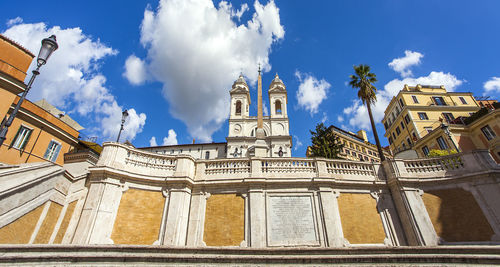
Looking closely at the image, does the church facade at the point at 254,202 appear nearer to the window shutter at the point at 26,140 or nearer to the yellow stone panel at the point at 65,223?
the yellow stone panel at the point at 65,223

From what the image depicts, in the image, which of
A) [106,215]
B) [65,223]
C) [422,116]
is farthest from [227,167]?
[422,116]

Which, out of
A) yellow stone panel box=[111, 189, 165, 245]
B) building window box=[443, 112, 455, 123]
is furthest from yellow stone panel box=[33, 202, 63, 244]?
building window box=[443, 112, 455, 123]

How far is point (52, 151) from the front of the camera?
21.5 m

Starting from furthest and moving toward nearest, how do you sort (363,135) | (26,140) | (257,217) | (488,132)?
(363,135) < (488,132) < (26,140) < (257,217)

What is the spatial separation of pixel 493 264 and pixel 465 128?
119 feet

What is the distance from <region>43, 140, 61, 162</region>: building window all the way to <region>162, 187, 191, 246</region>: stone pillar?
19172mm

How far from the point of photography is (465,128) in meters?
30.8

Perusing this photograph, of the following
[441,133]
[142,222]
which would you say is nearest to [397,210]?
[142,222]

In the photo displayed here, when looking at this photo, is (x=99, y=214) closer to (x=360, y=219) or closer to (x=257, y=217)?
(x=257, y=217)

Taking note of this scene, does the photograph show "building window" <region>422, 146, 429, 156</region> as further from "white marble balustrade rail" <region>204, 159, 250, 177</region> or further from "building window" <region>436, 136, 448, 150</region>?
"white marble balustrade rail" <region>204, 159, 250, 177</region>

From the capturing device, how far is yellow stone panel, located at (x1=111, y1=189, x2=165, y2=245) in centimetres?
902

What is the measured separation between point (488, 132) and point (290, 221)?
35165 millimetres

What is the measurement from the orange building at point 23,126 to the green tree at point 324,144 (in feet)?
101

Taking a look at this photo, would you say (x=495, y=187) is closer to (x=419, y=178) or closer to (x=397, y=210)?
(x=419, y=178)
